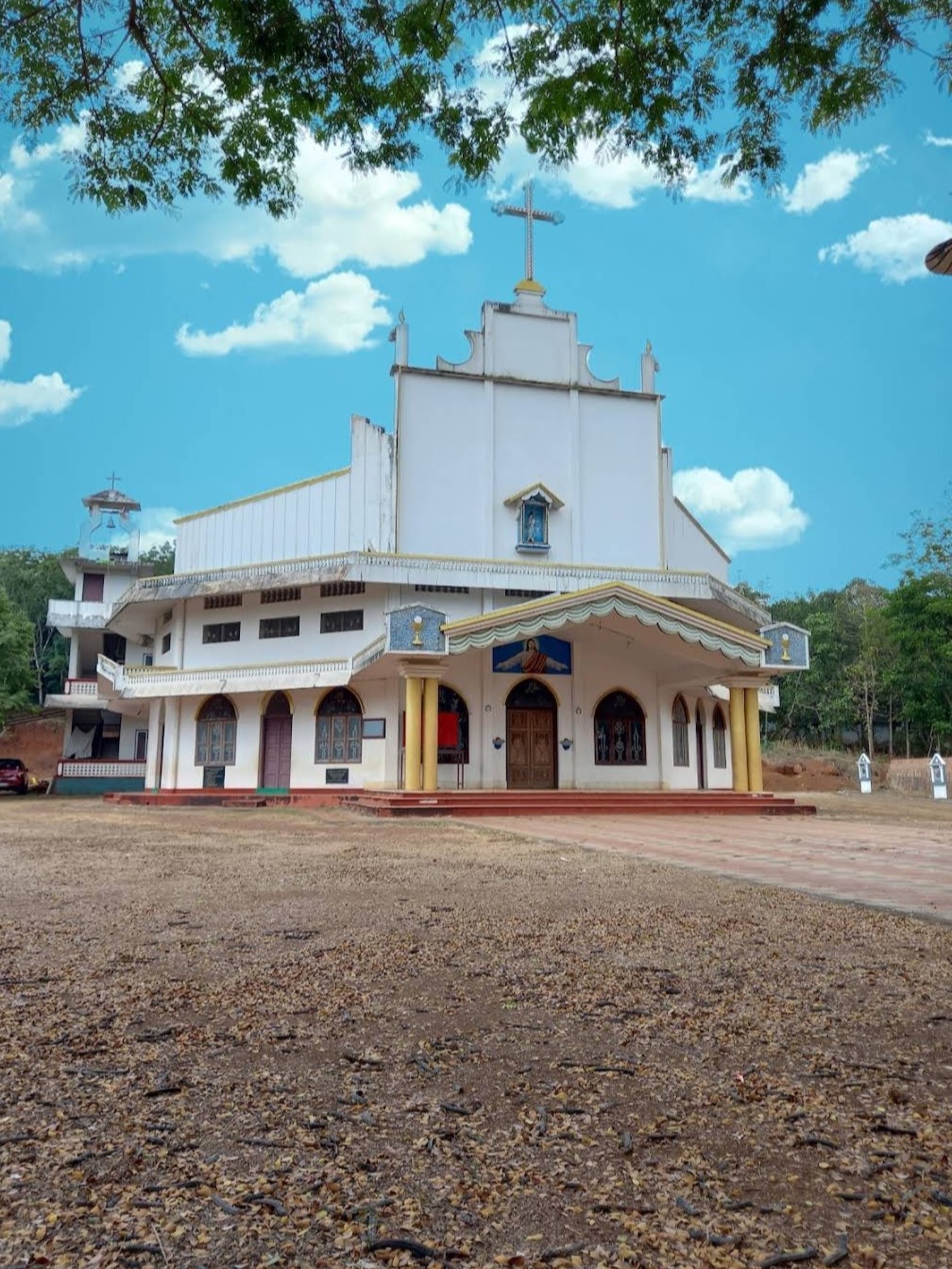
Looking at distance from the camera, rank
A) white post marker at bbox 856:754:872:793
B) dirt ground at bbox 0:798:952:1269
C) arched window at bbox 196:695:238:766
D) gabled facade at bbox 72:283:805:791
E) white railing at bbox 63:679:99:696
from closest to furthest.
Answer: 1. dirt ground at bbox 0:798:952:1269
2. gabled facade at bbox 72:283:805:791
3. arched window at bbox 196:695:238:766
4. white post marker at bbox 856:754:872:793
5. white railing at bbox 63:679:99:696

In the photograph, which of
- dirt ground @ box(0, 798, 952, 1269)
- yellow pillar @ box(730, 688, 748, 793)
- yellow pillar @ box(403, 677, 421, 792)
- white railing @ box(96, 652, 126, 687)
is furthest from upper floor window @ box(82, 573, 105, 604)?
dirt ground @ box(0, 798, 952, 1269)

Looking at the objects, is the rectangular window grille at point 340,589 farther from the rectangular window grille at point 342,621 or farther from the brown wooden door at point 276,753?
the brown wooden door at point 276,753

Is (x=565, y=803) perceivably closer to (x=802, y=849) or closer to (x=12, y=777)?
(x=802, y=849)

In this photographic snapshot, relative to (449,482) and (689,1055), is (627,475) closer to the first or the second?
(449,482)

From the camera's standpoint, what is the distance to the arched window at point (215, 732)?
25438mm

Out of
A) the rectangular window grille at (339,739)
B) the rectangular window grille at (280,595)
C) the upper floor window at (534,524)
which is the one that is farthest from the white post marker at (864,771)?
the rectangular window grille at (280,595)

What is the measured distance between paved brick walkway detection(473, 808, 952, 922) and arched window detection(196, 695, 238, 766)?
10.5m

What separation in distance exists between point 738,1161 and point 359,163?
6.52 m

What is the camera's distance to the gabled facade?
76.6ft

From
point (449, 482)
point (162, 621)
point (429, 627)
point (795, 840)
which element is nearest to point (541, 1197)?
point (795, 840)

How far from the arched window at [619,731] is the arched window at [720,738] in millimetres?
3855

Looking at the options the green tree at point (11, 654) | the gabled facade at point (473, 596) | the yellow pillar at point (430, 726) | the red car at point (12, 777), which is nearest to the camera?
the yellow pillar at point (430, 726)

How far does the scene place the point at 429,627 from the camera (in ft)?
64.3

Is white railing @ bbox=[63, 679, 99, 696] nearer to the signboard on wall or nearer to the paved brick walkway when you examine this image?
the signboard on wall
